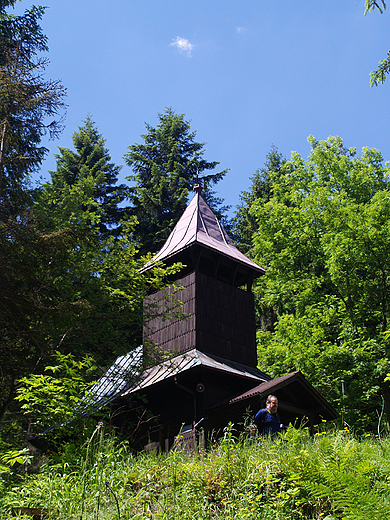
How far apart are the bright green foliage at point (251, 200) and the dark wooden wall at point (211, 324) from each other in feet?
38.3

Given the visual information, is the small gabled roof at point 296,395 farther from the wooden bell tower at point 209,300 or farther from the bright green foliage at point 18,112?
the bright green foliage at point 18,112

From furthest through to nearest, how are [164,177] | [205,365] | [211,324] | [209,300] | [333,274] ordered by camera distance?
[164,177], [333,274], [209,300], [211,324], [205,365]

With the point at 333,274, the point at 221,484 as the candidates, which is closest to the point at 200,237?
the point at 333,274

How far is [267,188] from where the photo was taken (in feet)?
98.3

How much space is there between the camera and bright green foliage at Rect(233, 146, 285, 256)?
95.6 ft

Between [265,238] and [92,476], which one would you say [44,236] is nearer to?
[92,476]

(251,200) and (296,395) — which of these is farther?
(251,200)

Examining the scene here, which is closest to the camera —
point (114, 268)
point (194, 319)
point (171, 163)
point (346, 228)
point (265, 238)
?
point (114, 268)

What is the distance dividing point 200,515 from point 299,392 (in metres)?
8.57

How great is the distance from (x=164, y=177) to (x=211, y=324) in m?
14.7

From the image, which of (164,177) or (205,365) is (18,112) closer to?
(205,365)

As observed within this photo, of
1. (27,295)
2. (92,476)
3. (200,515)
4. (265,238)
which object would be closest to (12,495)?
(92,476)

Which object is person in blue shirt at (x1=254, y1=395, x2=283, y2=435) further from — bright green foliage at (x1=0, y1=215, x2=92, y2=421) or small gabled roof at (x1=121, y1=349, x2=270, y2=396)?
bright green foliage at (x1=0, y1=215, x2=92, y2=421)

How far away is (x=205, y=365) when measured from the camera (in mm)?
12352
